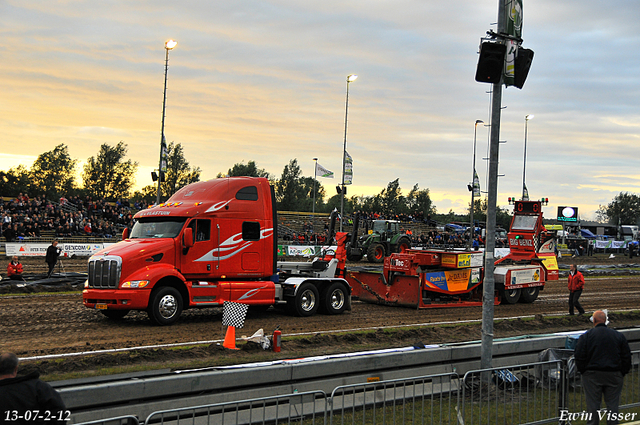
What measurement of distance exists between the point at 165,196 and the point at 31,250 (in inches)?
1800

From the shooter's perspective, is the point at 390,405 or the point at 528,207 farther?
the point at 528,207

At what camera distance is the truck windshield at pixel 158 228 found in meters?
13.2

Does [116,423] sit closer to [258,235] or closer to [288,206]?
[258,235]

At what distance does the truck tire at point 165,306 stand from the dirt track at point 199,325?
231 millimetres

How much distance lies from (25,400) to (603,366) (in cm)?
589

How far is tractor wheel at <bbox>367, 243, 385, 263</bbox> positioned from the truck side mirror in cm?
2132

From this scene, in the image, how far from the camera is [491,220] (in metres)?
8.45

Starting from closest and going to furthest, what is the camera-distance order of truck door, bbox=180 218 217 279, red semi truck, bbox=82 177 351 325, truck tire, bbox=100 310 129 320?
red semi truck, bbox=82 177 351 325 < truck door, bbox=180 218 217 279 < truck tire, bbox=100 310 129 320

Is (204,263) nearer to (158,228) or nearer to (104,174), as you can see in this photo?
(158,228)

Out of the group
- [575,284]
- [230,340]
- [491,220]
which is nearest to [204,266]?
[230,340]

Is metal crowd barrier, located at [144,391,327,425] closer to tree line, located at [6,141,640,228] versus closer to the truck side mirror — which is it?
the truck side mirror

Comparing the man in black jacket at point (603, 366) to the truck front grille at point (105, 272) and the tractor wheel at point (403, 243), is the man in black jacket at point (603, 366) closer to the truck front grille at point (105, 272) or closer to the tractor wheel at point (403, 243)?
the truck front grille at point (105, 272)

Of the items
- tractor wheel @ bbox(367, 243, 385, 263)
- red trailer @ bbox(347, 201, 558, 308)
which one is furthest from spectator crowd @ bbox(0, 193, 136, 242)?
red trailer @ bbox(347, 201, 558, 308)

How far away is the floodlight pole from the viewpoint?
8.50 metres
